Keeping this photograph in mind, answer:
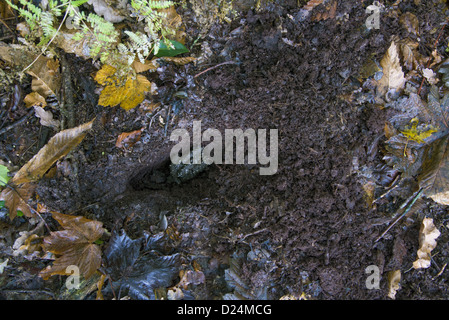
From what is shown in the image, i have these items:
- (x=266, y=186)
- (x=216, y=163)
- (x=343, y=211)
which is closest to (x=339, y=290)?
(x=343, y=211)

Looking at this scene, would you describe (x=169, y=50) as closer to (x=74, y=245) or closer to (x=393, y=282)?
(x=74, y=245)

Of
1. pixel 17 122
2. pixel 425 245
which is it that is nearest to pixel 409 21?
pixel 425 245

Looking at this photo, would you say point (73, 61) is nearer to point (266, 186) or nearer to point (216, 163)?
point (216, 163)

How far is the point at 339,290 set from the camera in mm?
1986

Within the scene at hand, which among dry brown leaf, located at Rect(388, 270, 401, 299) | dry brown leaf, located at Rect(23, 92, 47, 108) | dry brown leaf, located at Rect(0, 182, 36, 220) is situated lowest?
dry brown leaf, located at Rect(388, 270, 401, 299)

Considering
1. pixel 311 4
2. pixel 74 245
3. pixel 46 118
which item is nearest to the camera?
pixel 74 245

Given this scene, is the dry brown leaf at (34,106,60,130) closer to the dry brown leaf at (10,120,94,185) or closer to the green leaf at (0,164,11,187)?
the dry brown leaf at (10,120,94,185)

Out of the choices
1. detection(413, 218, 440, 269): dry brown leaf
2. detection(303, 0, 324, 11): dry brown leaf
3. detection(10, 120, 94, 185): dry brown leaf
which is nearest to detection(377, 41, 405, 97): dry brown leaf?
detection(303, 0, 324, 11): dry brown leaf

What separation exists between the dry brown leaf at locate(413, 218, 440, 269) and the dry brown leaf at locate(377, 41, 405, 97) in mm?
1005

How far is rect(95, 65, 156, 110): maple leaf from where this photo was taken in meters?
2.16

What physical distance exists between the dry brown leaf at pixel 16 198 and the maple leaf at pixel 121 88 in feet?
2.65

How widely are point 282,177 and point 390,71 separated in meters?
1.08

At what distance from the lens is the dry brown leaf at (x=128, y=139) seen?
2.20 metres

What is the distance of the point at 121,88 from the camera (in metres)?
2.17
